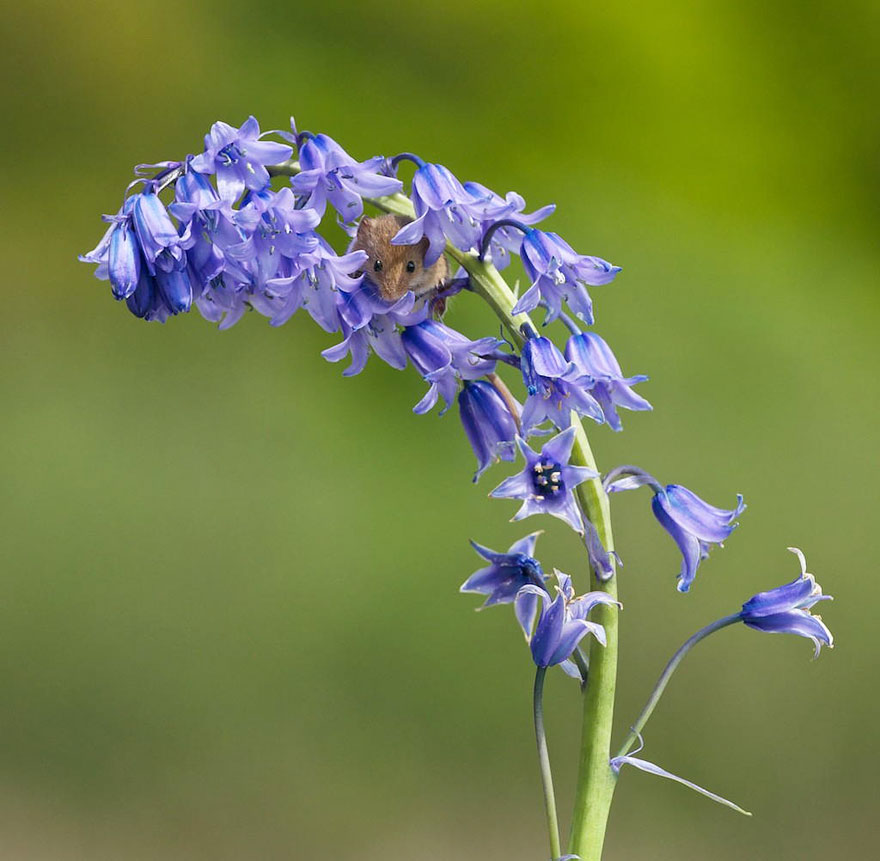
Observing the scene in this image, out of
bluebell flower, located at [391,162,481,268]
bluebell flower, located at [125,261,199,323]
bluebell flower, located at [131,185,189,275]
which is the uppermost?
bluebell flower, located at [391,162,481,268]

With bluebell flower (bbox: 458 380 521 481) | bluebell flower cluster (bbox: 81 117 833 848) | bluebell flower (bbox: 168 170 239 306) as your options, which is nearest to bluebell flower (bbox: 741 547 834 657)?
bluebell flower cluster (bbox: 81 117 833 848)

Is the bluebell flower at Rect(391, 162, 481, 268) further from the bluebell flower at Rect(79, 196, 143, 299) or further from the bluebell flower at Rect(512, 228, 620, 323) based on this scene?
the bluebell flower at Rect(79, 196, 143, 299)

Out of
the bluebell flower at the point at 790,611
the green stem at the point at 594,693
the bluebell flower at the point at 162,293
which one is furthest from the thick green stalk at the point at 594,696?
the bluebell flower at the point at 162,293

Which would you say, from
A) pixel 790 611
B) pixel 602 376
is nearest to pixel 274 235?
pixel 602 376

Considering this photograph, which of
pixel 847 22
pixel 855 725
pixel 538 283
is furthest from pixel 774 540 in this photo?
pixel 538 283

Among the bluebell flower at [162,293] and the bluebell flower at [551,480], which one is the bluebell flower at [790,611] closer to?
the bluebell flower at [551,480]

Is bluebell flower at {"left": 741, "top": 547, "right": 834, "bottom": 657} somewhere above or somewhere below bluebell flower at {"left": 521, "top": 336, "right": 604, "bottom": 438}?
below
